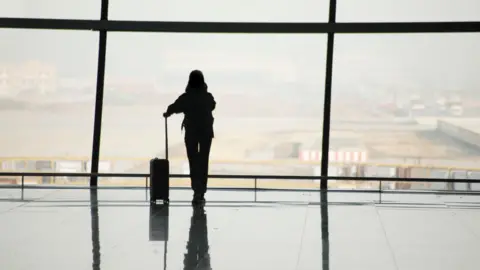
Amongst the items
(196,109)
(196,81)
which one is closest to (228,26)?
(196,81)

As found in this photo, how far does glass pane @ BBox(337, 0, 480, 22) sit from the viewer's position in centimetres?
1016

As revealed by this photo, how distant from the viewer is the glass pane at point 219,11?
10349 millimetres

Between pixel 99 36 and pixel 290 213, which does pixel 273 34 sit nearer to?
pixel 99 36

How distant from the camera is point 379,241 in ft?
21.2

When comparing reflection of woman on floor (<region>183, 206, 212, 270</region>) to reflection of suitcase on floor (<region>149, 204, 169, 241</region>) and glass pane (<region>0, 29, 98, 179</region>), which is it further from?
glass pane (<region>0, 29, 98, 179</region>)

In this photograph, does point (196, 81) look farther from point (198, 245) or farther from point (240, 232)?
point (198, 245)

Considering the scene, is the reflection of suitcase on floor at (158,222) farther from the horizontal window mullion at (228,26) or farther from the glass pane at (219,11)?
the glass pane at (219,11)

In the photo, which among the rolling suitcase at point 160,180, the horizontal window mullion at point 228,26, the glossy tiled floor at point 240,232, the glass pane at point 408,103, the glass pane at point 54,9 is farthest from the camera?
the glass pane at point 54,9

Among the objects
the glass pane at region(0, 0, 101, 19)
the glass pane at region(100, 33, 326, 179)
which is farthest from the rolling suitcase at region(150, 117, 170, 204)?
the glass pane at region(0, 0, 101, 19)

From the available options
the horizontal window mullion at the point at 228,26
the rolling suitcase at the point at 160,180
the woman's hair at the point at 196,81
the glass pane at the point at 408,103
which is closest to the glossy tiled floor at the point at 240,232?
the rolling suitcase at the point at 160,180

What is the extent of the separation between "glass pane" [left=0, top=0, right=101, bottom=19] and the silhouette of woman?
1.91 m

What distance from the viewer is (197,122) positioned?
901 cm

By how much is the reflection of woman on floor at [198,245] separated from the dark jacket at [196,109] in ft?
3.59

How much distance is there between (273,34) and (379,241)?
Answer: 4.42 metres
